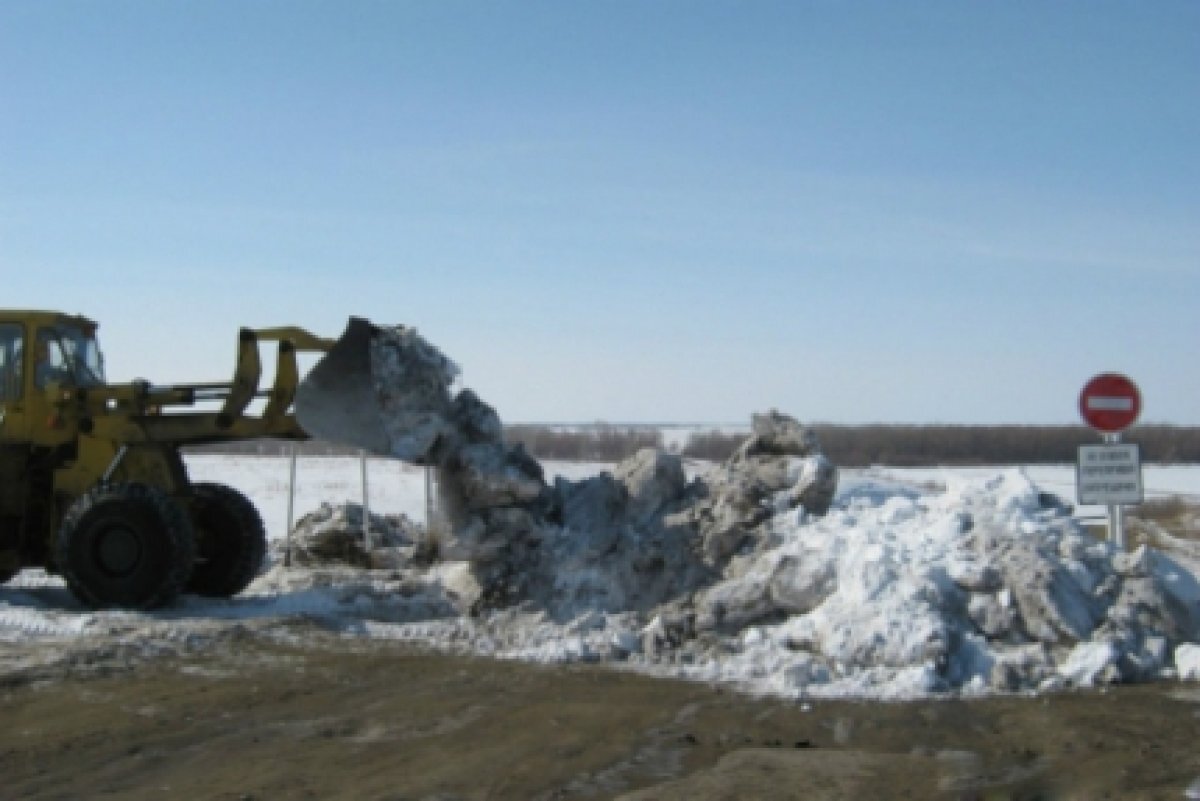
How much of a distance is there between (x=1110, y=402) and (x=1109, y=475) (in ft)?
2.02

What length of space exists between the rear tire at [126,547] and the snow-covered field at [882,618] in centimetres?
24

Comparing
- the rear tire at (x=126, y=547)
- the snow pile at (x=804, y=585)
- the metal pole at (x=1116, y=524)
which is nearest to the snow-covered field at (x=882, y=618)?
the snow pile at (x=804, y=585)

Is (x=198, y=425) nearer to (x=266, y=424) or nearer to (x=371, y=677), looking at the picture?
(x=266, y=424)

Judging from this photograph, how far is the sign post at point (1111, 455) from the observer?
975 cm

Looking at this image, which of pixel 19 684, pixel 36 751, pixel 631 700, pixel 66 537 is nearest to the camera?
pixel 36 751

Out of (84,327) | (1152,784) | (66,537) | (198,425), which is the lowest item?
(1152,784)

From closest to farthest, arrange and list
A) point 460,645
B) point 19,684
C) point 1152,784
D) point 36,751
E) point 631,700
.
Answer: point 1152,784 → point 36,751 → point 631,700 → point 19,684 → point 460,645

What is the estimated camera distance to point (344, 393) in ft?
35.2

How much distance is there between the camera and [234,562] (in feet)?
39.2

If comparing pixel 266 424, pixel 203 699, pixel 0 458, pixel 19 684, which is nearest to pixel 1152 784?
pixel 203 699

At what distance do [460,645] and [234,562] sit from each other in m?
3.41

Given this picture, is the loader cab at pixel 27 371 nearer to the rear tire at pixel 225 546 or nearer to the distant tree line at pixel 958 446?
the rear tire at pixel 225 546

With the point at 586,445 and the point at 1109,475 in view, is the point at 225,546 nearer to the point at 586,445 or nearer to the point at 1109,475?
the point at 1109,475

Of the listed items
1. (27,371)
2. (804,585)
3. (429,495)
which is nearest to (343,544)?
(429,495)
